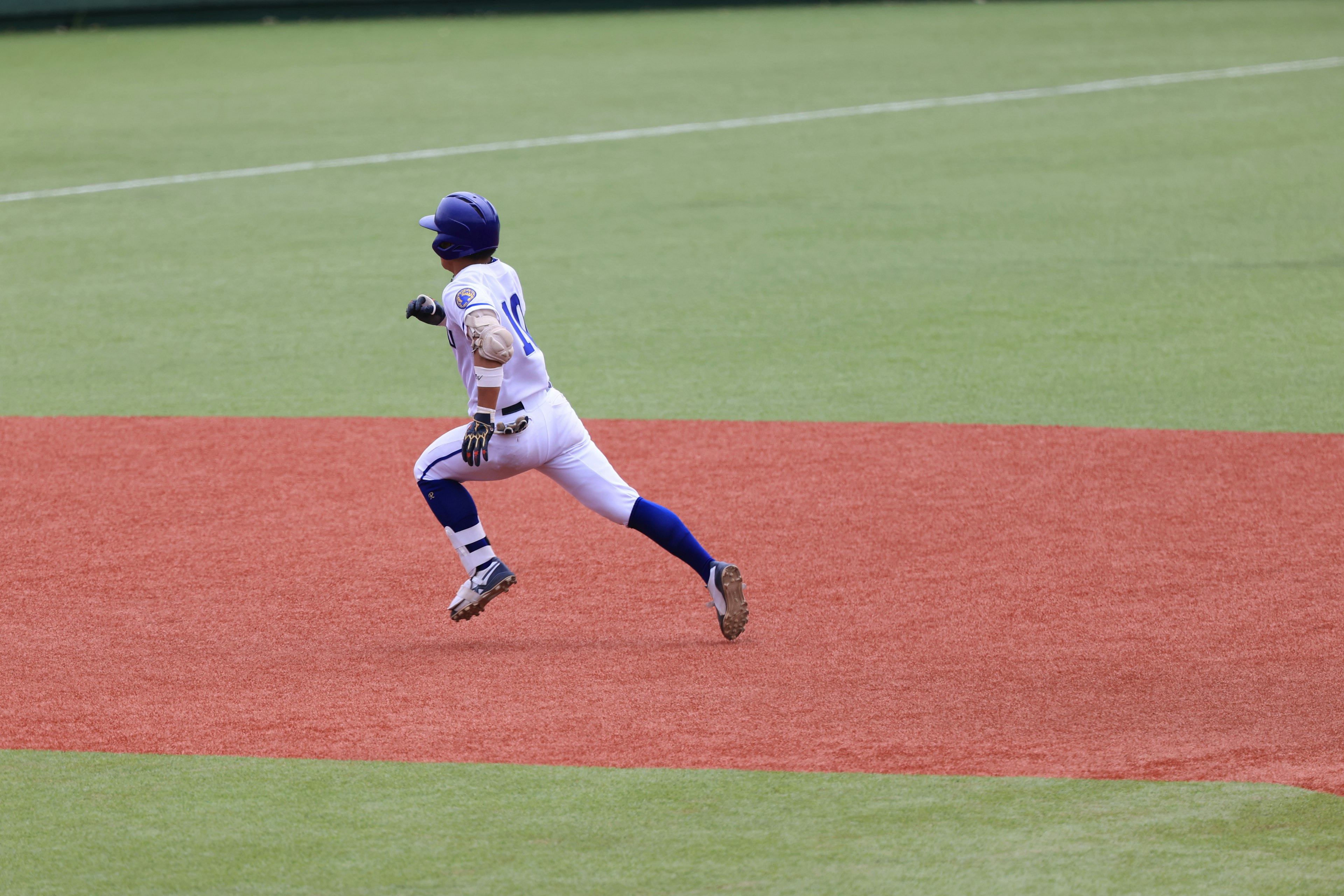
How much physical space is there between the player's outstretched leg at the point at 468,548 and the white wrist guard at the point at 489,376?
18.2 inches

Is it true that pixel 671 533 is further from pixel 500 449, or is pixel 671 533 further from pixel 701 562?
pixel 500 449

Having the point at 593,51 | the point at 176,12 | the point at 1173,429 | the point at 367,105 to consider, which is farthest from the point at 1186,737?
the point at 176,12

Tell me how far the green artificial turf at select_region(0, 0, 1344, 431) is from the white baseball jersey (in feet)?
10.8

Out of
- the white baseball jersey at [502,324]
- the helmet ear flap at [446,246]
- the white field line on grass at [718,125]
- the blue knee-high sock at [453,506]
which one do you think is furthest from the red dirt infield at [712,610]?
the white field line on grass at [718,125]

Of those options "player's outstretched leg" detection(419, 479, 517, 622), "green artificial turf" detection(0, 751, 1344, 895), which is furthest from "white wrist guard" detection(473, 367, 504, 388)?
"green artificial turf" detection(0, 751, 1344, 895)

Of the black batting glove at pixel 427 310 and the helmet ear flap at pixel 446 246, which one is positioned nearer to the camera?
the helmet ear flap at pixel 446 246

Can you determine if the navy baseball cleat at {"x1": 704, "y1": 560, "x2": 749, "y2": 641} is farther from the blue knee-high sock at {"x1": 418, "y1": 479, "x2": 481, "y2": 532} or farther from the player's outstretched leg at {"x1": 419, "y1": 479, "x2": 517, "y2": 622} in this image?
the blue knee-high sock at {"x1": 418, "y1": 479, "x2": 481, "y2": 532}

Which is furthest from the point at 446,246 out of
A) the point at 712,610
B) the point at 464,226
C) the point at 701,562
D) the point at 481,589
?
the point at 712,610

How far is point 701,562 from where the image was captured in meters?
5.94

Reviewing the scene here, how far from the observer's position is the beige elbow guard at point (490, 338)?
5.55 meters

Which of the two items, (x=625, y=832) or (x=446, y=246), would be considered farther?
(x=446, y=246)

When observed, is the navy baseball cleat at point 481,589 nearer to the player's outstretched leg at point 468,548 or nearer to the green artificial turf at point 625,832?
the player's outstretched leg at point 468,548

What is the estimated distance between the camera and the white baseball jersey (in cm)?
572

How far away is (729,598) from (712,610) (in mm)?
501
